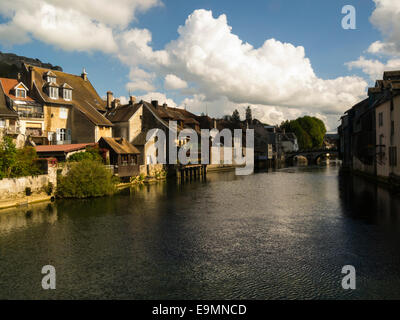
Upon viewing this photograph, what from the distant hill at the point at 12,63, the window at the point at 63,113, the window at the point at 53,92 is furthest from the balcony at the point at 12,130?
the distant hill at the point at 12,63

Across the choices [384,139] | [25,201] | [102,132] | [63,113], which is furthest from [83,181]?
[384,139]

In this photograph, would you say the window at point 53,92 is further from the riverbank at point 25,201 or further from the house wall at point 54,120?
the riverbank at point 25,201

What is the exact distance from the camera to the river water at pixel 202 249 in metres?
11.7

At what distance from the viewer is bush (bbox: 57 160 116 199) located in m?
31.8

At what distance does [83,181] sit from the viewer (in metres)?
32.0

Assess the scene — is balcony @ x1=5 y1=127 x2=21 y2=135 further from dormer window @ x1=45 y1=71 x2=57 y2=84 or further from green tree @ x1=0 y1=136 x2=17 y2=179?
dormer window @ x1=45 y1=71 x2=57 y2=84

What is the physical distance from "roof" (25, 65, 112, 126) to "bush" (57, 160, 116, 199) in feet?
46.0

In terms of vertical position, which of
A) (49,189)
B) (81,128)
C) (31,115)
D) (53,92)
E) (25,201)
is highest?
(53,92)

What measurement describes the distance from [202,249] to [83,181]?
19.8 meters

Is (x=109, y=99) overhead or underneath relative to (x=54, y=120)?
overhead

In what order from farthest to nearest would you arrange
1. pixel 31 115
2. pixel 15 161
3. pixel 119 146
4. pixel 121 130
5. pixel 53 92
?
pixel 121 130 < pixel 53 92 < pixel 119 146 < pixel 31 115 < pixel 15 161

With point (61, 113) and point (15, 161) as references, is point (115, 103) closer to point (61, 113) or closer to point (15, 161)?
point (61, 113)

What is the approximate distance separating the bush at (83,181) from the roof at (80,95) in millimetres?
14033
